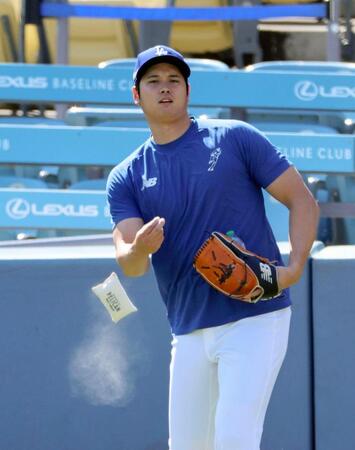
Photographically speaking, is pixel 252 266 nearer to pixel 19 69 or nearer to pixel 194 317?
pixel 194 317

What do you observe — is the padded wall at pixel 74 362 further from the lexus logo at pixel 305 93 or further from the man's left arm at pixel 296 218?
the lexus logo at pixel 305 93

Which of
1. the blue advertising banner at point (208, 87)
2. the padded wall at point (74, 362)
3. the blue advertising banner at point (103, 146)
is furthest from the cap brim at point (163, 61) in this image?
the blue advertising banner at point (208, 87)

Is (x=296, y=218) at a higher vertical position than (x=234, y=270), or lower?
higher

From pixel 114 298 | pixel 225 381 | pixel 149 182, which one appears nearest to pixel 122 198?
pixel 149 182

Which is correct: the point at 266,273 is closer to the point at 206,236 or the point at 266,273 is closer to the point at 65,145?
the point at 206,236

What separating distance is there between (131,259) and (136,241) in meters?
0.14

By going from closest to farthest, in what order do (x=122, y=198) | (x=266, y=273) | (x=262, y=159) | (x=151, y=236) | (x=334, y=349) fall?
(x=151, y=236), (x=266, y=273), (x=262, y=159), (x=122, y=198), (x=334, y=349)

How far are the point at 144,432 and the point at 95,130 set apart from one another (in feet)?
8.77

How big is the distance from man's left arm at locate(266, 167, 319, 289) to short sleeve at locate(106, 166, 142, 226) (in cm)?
47

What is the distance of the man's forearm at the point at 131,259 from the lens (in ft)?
11.7

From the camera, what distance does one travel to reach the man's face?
3.67 m

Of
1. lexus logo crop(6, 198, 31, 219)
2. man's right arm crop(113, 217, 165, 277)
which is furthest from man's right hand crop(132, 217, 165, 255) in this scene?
lexus logo crop(6, 198, 31, 219)

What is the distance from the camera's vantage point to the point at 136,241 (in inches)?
138

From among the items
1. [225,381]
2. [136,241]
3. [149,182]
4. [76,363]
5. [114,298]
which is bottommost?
[76,363]
